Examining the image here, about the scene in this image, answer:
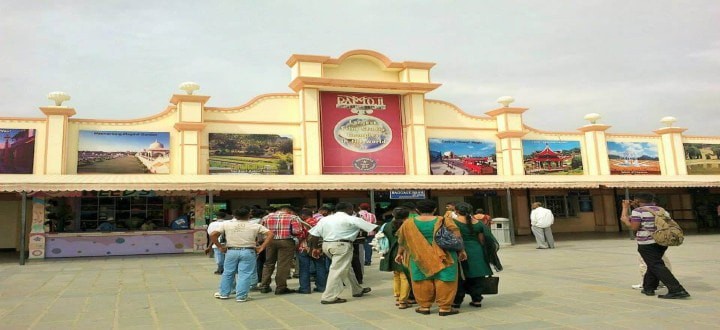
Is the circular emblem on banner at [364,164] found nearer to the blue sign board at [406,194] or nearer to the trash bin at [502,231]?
the blue sign board at [406,194]

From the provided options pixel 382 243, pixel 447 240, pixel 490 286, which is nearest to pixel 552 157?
pixel 382 243

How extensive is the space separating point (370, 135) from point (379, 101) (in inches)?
53.9

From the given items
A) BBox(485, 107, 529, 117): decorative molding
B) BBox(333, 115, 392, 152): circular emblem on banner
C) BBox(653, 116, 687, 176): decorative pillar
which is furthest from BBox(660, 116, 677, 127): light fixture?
BBox(333, 115, 392, 152): circular emblem on banner

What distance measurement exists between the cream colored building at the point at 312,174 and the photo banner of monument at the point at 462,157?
22 centimetres

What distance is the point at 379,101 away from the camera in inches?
765

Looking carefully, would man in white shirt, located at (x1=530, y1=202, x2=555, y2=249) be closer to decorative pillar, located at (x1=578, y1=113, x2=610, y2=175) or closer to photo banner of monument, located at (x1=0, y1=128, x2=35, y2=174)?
decorative pillar, located at (x1=578, y1=113, x2=610, y2=175)

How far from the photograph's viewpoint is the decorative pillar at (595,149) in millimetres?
21641

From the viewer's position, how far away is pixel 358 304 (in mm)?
6418

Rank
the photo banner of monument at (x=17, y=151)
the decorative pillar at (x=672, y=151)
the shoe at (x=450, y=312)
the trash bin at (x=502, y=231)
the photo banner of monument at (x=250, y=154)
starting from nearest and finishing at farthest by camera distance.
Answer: the shoe at (x=450, y=312)
the trash bin at (x=502, y=231)
the photo banner of monument at (x=17, y=151)
the photo banner of monument at (x=250, y=154)
the decorative pillar at (x=672, y=151)

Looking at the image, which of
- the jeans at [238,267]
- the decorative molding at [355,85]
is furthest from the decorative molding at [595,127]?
the jeans at [238,267]

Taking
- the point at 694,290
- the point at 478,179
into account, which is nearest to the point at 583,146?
the point at 478,179

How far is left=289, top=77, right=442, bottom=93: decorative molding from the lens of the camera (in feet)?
59.6

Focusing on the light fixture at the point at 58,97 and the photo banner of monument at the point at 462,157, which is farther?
the photo banner of monument at the point at 462,157

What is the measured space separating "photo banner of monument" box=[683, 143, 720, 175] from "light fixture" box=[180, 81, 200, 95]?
67.8ft
